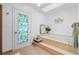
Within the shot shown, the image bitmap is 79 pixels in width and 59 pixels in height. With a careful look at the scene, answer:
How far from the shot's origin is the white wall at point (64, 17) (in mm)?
1436

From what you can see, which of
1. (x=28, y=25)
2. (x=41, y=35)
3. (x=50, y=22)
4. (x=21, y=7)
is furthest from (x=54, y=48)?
(x=21, y=7)

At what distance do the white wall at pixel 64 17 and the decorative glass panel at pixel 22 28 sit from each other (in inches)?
12.1

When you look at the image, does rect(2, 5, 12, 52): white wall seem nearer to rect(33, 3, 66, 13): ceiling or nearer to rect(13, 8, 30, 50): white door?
rect(13, 8, 30, 50): white door

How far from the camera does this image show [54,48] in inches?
57.2

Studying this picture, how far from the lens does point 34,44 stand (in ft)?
4.97

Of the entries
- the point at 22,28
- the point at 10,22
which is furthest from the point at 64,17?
the point at 10,22

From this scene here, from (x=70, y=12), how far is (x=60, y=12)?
127 millimetres

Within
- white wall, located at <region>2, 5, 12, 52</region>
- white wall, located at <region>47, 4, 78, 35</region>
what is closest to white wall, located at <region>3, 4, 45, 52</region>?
white wall, located at <region>2, 5, 12, 52</region>

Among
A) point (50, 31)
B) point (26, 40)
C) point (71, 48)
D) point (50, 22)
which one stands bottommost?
point (71, 48)

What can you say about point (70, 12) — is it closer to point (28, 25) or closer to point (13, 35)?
point (28, 25)

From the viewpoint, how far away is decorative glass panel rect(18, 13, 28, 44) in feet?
4.88

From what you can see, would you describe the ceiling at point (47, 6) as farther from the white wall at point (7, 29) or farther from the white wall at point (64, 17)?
the white wall at point (7, 29)
